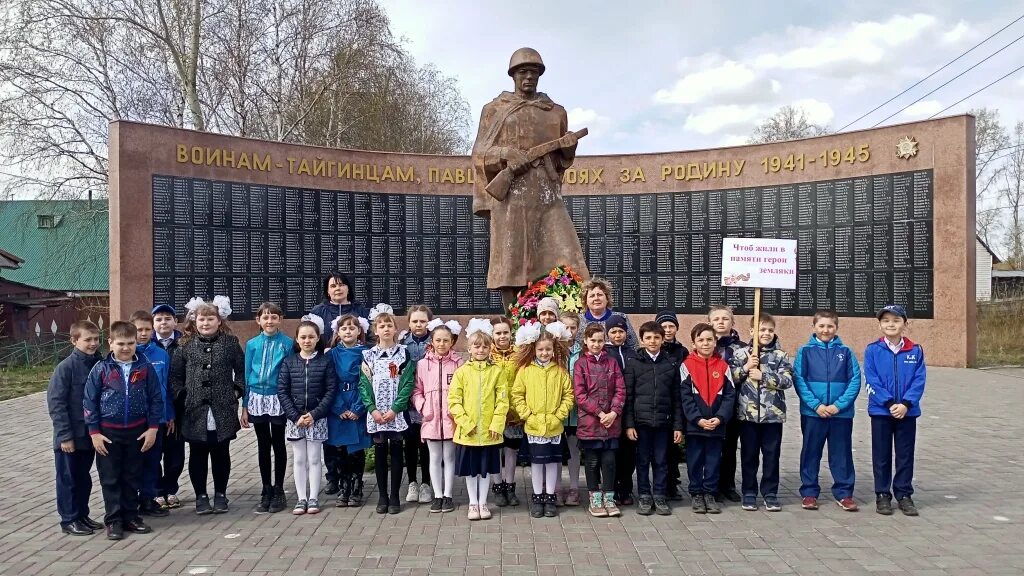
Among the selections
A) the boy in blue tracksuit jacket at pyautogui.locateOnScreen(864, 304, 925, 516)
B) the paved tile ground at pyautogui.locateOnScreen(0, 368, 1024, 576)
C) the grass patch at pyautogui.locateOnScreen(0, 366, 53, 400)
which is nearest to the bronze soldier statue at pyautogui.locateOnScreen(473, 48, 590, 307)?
the paved tile ground at pyautogui.locateOnScreen(0, 368, 1024, 576)

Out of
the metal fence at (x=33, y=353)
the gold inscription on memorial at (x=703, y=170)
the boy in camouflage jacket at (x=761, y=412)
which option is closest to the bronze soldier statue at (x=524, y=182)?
the boy in camouflage jacket at (x=761, y=412)

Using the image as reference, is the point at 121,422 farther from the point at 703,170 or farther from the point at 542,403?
the point at 703,170

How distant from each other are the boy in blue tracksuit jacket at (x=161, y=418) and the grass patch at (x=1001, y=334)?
1368 cm

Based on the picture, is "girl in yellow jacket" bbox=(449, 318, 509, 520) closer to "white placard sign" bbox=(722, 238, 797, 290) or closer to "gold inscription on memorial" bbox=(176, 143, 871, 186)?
"white placard sign" bbox=(722, 238, 797, 290)

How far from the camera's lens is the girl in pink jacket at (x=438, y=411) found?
504 cm

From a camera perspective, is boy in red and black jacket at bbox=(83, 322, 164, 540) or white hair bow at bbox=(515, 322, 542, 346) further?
white hair bow at bbox=(515, 322, 542, 346)

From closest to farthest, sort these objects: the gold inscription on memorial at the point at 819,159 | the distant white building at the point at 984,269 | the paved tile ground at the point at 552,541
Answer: the paved tile ground at the point at 552,541 → the gold inscription on memorial at the point at 819,159 → the distant white building at the point at 984,269

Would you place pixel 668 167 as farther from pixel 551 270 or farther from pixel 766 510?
pixel 766 510

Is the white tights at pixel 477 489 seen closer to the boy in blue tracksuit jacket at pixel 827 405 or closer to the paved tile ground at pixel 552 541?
the paved tile ground at pixel 552 541

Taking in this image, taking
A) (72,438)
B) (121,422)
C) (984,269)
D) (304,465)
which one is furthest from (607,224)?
(984,269)

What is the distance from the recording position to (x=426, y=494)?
17.6ft

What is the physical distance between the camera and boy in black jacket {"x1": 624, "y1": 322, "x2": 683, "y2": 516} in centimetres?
502

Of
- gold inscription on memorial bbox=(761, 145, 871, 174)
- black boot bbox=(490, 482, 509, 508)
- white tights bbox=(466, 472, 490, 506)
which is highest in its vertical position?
gold inscription on memorial bbox=(761, 145, 871, 174)

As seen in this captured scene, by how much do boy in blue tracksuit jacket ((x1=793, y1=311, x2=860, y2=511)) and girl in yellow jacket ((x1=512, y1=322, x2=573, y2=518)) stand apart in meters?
1.71
